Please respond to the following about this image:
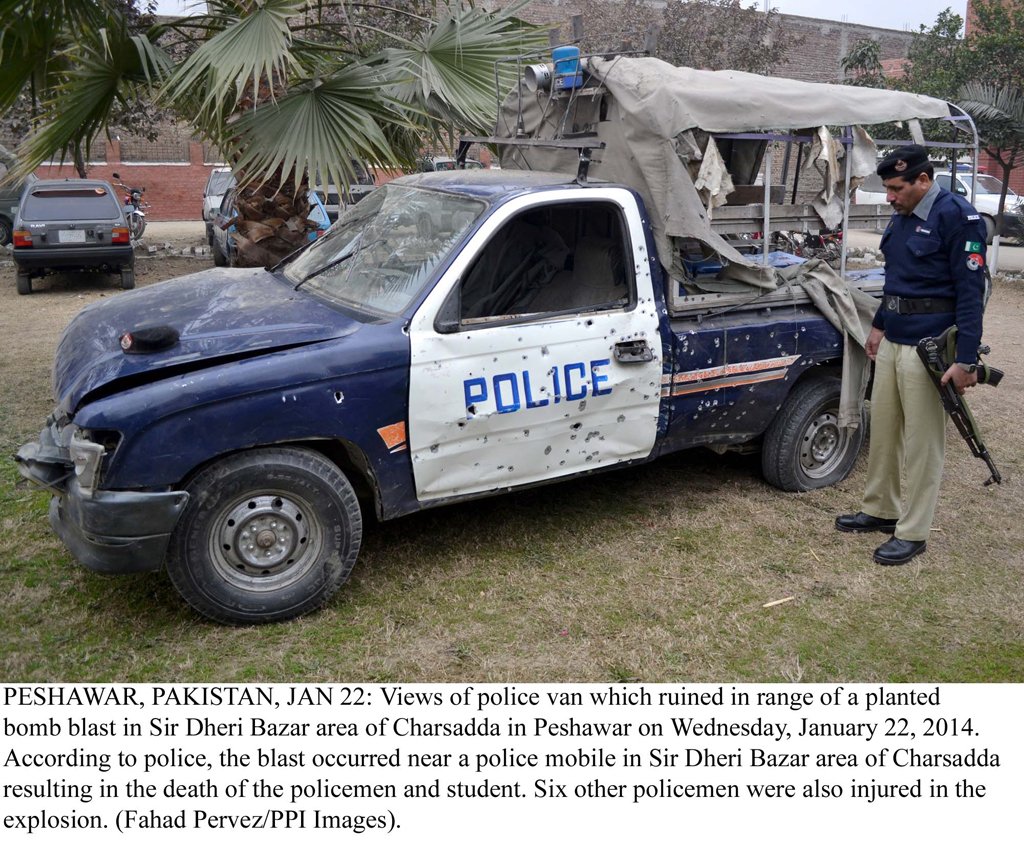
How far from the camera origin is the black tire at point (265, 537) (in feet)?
12.6

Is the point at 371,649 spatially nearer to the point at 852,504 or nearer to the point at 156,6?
the point at 852,504

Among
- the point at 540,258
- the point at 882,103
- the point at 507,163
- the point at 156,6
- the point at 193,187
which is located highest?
the point at 156,6

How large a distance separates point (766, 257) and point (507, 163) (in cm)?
173

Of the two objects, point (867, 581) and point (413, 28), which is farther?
point (413, 28)

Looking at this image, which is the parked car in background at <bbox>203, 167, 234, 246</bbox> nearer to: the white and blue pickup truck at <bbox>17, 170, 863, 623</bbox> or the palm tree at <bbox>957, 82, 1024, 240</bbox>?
the palm tree at <bbox>957, 82, 1024, 240</bbox>

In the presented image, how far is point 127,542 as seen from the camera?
3.69 metres

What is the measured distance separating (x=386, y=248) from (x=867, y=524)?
287 cm

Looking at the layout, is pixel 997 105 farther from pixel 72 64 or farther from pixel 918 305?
pixel 72 64

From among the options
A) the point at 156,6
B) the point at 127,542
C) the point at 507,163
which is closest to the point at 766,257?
the point at 507,163

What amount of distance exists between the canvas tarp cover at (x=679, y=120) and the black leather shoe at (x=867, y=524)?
4.30ft

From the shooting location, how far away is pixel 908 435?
4.81 metres

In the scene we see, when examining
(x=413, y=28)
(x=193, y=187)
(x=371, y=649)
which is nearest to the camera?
(x=371, y=649)

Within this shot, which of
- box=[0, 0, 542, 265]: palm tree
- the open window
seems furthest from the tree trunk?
the open window

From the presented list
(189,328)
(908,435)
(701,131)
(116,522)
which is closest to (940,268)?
(908,435)
